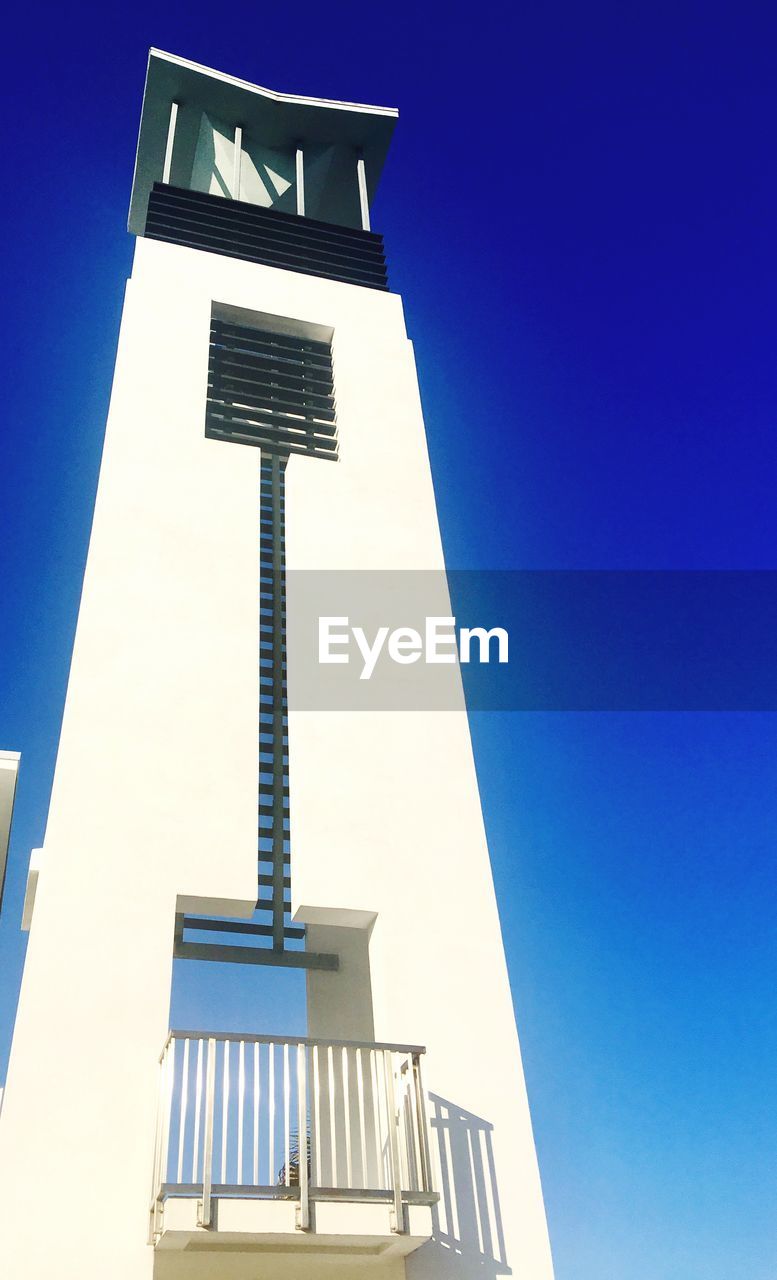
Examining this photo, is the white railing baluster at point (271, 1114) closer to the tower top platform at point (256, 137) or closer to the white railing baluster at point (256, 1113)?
the white railing baluster at point (256, 1113)

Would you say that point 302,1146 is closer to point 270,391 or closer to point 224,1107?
point 224,1107

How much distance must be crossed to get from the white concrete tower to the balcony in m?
0.02

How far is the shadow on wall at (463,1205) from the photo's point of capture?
7188 mm

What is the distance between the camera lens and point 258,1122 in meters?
6.85

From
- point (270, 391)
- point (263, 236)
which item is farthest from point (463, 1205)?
point (263, 236)

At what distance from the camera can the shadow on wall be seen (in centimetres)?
719

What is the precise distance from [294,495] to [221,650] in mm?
2456

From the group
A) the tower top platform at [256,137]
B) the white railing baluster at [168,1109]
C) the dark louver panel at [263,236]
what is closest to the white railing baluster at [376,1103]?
the white railing baluster at [168,1109]

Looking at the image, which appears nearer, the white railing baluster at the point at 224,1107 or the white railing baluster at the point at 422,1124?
the white railing baluster at the point at 224,1107

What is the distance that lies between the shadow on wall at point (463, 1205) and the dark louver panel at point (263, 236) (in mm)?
11970

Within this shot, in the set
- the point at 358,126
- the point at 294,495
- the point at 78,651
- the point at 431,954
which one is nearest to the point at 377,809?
the point at 431,954

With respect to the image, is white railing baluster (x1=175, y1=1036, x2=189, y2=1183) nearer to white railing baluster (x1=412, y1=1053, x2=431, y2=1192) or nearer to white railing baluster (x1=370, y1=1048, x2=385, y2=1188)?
white railing baluster (x1=370, y1=1048, x2=385, y2=1188)

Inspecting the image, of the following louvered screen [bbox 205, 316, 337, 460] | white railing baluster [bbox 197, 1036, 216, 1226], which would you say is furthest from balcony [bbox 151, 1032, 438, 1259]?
louvered screen [bbox 205, 316, 337, 460]

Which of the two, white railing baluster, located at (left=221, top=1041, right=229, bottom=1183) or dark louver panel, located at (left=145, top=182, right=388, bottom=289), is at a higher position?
dark louver panel, located at (left=145, top=182, right=388, bottom=289)
